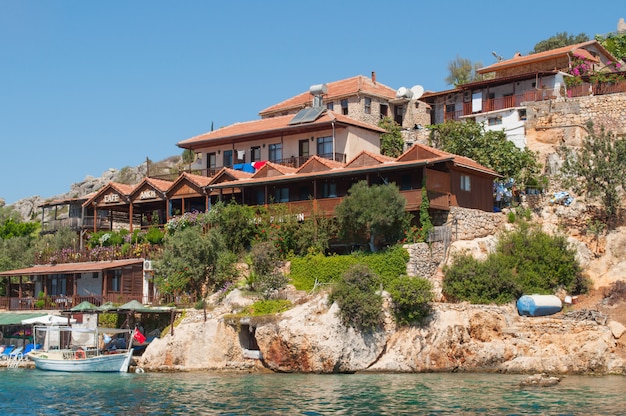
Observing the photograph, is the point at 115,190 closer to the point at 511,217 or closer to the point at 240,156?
the point at 240,156

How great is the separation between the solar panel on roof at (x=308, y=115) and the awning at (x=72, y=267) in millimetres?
14496

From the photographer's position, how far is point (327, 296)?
3900 cm

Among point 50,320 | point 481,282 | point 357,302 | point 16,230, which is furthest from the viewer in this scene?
point 16,230

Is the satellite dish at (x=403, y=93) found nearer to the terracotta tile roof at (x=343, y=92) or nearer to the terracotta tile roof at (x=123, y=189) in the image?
the terracotta tile roof at (x=343, y=92)

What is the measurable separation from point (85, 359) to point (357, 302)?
13.9 metres

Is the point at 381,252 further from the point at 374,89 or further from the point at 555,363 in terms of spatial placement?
the point at 374,89

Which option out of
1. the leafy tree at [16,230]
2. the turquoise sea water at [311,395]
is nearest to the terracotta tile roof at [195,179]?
the turquoise sea water at [311,395]

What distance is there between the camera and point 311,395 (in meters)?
30.5

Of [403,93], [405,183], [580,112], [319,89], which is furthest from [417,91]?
[405,183]

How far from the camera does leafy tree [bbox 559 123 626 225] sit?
148ft

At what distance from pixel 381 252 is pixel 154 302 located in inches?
515

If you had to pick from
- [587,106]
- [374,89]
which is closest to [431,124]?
[374,89]

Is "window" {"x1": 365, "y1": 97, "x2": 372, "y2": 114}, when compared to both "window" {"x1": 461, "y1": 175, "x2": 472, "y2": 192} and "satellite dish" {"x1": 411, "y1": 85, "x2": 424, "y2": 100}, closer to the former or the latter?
"satellite dish" {"x1": 411, "y1": 85, "x2": 424, "y2": 100}

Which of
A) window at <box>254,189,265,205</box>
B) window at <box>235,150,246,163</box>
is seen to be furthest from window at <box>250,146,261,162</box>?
window at <box>254,189,265,205</box>
